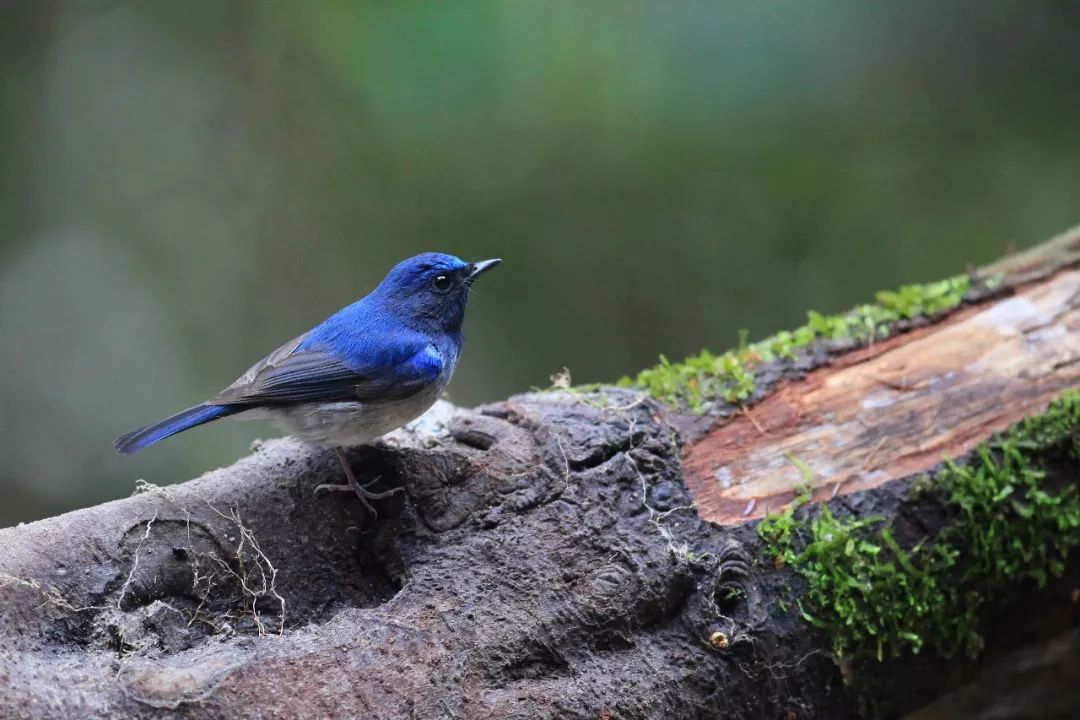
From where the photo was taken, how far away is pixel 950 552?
2.97 m

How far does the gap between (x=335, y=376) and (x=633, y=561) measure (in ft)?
3.92

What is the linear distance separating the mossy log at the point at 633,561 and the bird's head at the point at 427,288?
41cm

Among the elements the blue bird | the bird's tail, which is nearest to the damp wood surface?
the blue bird

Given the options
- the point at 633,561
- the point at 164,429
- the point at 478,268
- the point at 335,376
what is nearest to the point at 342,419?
the point at 335,376

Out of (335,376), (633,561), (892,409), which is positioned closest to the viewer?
(633,561)

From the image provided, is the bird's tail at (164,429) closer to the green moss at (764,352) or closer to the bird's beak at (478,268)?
the bird's beak at (478,268)

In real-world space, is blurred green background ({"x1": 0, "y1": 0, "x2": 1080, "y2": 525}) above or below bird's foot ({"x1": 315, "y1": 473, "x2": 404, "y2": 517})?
above

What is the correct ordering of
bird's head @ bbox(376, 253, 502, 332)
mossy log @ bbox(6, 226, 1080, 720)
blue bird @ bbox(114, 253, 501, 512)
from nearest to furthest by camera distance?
1. mossy log @ bbox(6, 226, 1080, 720)
2. blue bird @ bbox(114, 253, 501, 512)
3. bird's head @ bbox(376, 253, 502, 332)

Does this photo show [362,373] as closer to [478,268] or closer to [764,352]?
[478,268]

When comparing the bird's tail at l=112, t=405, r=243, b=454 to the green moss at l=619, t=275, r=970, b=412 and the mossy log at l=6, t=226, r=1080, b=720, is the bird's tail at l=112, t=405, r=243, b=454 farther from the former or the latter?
the green moss at l=619, t=275, r=970, b=412

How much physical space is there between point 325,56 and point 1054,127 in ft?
17.8

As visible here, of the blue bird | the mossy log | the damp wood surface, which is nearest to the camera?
the mossy log

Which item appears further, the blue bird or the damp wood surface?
the damp wood surface

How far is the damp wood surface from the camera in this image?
120 inches
